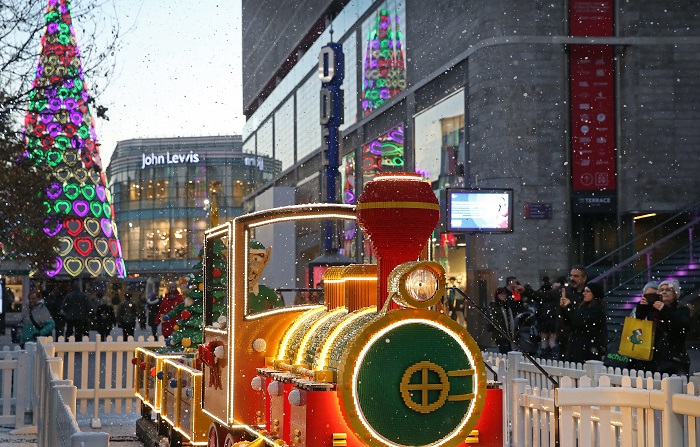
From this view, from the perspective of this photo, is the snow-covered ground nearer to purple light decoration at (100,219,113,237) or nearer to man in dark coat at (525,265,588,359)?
man in dark coat at (525,265,588,359)

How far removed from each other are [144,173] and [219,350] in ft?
317

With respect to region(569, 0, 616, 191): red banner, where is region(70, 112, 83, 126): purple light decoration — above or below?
above

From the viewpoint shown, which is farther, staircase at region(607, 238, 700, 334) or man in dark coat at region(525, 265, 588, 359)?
staircase at region(607, 238, 700, 334)

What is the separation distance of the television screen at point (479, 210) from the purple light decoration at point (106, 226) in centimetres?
2998

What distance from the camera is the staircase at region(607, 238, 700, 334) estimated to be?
23.7 m

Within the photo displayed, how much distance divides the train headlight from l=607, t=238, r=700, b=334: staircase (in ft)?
57.2

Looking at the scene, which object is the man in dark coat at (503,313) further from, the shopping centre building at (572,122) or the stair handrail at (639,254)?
the shopping centre building at (572,122)

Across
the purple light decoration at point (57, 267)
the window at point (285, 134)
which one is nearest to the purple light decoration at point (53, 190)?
the purple light decoration at point (57, 267)

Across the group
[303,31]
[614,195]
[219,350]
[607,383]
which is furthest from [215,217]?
[303,31]

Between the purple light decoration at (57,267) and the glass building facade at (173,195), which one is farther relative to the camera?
the glass building facade at (173,195)

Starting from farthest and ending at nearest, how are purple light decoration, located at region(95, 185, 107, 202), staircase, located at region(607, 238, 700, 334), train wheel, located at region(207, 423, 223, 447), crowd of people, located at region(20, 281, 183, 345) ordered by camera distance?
purple light decoration, located at region(95, 185, 107, 202), staircase, located at region(607, 238, 700, 334), crowd of people, located at region(20, 281, 183, 345), train wheel, located at region(207, 423, 223, 447)

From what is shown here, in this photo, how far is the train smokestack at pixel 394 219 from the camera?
21.2 feet

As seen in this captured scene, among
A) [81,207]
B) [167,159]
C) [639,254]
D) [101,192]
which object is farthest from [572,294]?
[167,159]

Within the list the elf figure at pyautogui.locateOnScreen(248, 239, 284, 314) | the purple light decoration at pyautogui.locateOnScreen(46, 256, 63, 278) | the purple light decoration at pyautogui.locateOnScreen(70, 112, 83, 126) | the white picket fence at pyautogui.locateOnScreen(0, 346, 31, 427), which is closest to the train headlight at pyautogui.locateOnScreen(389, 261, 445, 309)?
the elf figure at pyautogui.locateOnScreen(248, 239, 284, 314)
